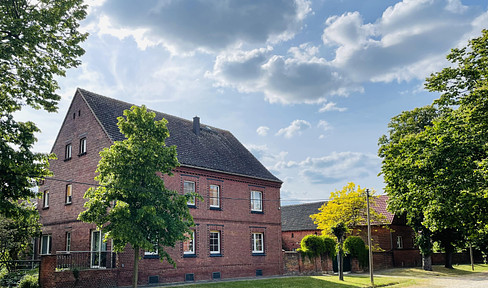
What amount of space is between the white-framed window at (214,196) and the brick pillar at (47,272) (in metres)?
10.4

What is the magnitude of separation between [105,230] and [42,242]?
1354cm

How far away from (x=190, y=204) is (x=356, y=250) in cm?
1374

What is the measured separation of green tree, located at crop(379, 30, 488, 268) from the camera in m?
17.8

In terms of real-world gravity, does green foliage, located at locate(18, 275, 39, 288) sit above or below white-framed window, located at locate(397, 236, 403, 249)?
below

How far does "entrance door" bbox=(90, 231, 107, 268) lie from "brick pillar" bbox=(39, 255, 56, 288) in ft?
8.36

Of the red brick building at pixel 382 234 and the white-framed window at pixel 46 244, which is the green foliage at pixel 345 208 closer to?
the red brick building at pixel 382 234

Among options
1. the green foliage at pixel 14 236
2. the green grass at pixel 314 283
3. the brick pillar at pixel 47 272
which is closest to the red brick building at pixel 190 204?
the green foliage at pixel 14 236

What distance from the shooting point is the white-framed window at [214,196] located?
27484 mm

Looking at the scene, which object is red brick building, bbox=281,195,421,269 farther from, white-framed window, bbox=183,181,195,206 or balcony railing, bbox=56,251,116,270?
balcony railing, bbox=56,251,116,270

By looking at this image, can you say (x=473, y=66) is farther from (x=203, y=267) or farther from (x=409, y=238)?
(x=409, y=238)

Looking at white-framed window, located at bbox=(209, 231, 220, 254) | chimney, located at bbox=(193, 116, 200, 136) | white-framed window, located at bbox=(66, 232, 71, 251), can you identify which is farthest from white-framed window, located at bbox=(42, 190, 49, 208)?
white-framed window, located at bbox=(209, 231, 220, 254)

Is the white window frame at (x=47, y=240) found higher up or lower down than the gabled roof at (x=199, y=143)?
lower down

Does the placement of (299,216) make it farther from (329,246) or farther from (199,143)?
(199,143)

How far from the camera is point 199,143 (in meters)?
29.5
